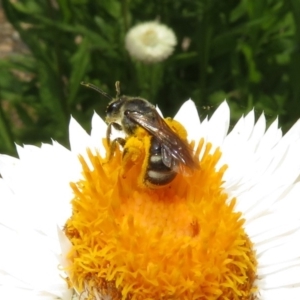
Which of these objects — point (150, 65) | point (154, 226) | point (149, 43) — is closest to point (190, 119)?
point (154, 226)

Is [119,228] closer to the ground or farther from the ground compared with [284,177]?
closer to the ground

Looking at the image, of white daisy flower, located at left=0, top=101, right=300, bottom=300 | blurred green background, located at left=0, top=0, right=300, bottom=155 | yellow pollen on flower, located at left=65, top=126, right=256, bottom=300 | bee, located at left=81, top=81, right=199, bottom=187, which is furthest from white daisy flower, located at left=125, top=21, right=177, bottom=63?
yellow pollen on flower, located at left=65, top=126, right=256, bottom=300

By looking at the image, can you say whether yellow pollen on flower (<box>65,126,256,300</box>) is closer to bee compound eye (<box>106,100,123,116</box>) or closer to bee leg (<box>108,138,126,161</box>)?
bee leg (<box>108,138,126,161</box>)

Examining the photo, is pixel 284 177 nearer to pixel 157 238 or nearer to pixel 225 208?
pixel 225 208

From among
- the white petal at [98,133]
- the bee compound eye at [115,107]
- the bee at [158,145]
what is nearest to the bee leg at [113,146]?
the bee at [158,145]

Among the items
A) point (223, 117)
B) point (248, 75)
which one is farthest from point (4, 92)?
point (223, 117)
